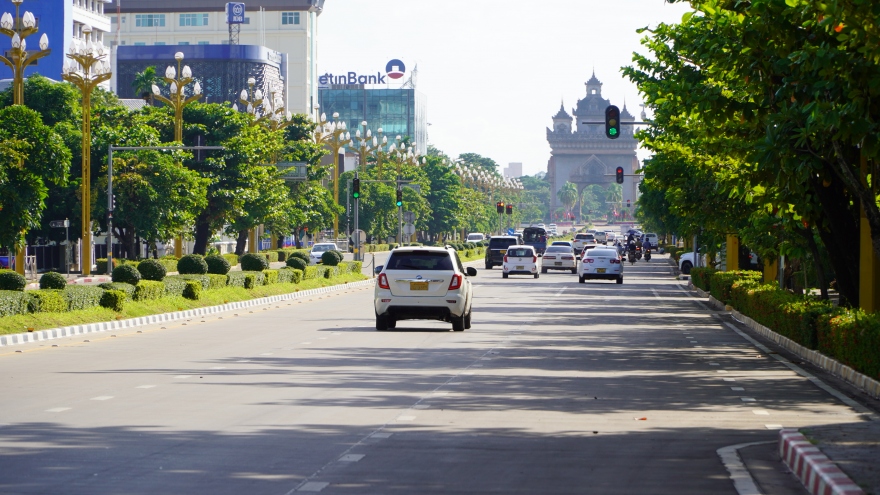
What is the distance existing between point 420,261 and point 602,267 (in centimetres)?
3069

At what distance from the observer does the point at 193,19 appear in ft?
592

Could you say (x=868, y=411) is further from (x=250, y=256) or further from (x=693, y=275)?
(x=693, y=275)

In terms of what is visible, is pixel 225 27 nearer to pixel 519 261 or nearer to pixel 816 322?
pixel 519 261

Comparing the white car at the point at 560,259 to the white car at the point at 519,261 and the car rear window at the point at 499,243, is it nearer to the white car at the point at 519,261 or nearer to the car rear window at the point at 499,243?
the car rear window at the point at 499,243

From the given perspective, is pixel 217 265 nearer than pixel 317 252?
Yes

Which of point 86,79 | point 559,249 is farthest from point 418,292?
point 559,249

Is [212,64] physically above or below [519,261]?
above

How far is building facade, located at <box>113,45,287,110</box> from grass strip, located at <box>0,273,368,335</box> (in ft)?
358

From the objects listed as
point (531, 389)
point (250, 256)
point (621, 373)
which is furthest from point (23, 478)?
point (250, 256)

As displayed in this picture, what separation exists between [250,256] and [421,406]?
32.2 metres

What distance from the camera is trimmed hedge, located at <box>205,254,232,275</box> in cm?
4178

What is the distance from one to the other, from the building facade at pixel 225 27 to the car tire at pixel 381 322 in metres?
152

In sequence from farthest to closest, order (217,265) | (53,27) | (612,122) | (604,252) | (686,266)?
(53,27) → (686,266) → (604,252) → (217,265) → (612,122)

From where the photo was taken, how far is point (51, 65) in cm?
12600
